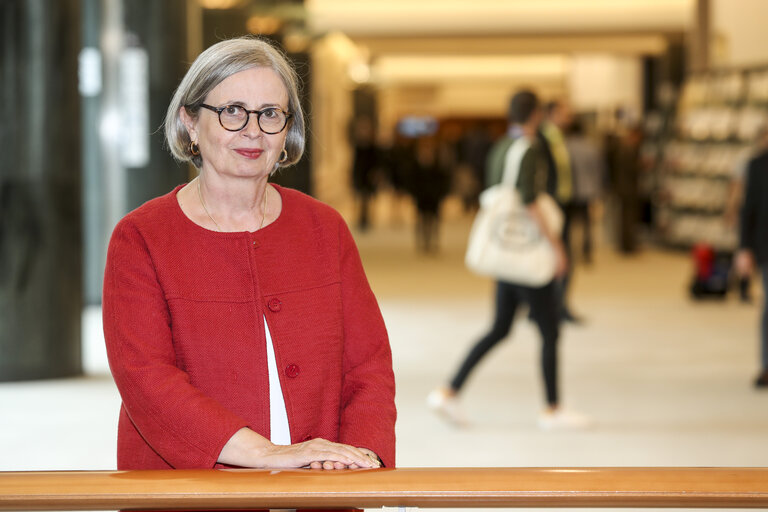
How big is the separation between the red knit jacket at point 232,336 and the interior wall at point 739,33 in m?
13.9

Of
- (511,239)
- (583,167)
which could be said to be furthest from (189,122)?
(583,167)

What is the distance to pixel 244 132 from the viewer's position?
2.01m

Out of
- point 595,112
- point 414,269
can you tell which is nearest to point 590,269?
point 414,269

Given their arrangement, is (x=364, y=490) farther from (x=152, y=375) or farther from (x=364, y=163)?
(x=364, y=163)

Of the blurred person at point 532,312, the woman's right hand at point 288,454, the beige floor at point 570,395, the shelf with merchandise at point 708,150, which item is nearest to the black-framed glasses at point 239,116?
the woman's right hand at point 288,454

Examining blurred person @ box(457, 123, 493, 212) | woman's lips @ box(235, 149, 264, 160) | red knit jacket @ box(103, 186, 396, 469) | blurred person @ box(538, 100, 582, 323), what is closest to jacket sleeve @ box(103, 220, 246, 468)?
red knit jacket @ box(103, 186, 396, 469)

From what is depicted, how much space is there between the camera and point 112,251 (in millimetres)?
2014

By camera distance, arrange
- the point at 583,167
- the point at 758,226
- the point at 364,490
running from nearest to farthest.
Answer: the point at 364,490 < the point at 758,226 < the point at 583,167

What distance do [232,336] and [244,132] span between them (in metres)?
0.35

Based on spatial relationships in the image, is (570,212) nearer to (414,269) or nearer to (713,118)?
(414,269)

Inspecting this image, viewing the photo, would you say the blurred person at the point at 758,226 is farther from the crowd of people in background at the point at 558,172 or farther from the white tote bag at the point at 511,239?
the white tote bag at the point at 511,239

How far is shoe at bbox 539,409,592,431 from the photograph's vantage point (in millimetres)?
5988

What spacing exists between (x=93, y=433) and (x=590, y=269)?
10.1 metres

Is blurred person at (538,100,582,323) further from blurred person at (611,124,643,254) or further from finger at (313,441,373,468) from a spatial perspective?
blurred person at (611,124,643,254)
